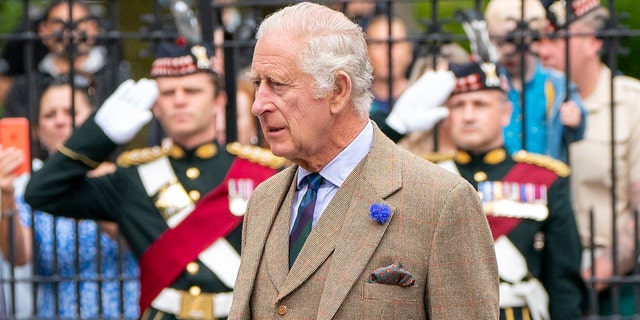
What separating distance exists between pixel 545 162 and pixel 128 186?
1841 millimetres

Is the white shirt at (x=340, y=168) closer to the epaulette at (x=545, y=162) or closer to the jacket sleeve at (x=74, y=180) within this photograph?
the jacket sleeve at (x=74, y=180)

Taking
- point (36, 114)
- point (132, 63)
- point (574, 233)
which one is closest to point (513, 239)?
point (574, 233)

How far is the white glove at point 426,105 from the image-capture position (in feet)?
18.6

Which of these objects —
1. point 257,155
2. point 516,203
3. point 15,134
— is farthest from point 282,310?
point 15,134

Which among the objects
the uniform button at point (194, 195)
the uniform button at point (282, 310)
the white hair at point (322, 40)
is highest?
the white hair at point (322, 40)

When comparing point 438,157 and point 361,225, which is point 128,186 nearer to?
point 438,157

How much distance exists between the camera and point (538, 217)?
5.59 m

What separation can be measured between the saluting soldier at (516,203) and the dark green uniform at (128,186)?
0.88 m

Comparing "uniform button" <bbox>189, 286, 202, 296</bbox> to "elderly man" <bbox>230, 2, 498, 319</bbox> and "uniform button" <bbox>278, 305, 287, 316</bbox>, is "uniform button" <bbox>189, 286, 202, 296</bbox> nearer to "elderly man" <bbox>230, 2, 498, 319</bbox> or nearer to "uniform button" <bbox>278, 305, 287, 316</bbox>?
"elderly man" <bbox>230, 2, 498, 319</bbox>

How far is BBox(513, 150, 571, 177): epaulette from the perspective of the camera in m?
5.69

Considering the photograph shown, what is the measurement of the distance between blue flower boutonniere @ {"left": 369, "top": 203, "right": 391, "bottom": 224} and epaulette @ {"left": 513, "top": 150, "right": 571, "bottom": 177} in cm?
266

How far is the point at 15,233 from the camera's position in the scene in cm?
629

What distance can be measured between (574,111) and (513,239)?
2.83 feet

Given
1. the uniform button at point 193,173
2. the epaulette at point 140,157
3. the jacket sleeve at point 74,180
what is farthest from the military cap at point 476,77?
the jacket sleeve at point 74,180
